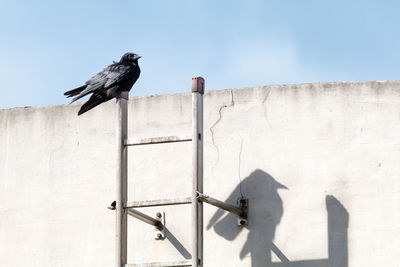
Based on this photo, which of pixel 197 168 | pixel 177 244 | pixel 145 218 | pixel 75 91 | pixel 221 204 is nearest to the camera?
pixel 197 168

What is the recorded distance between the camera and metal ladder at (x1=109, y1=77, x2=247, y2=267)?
29.3 ft

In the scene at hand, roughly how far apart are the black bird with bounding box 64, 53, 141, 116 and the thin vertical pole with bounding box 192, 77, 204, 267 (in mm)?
750

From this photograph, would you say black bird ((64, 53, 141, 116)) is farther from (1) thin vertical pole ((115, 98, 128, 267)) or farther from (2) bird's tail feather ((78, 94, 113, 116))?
(1) thin vertical pole ((115, 98, 128, 267))

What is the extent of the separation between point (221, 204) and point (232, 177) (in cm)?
53

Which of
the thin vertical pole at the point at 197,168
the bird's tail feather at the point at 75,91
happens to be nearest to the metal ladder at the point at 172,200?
the thin vertical pole at the point at 197,168

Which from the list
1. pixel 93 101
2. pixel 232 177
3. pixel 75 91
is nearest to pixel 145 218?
pixel 232 177

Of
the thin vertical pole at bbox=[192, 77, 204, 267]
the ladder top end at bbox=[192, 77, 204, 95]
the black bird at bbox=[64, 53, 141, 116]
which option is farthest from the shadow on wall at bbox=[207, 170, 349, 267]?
the black bird at bbox=[64, 53, 141, 116]

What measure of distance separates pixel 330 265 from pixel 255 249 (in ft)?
2.02

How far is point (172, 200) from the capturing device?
29.7 ft

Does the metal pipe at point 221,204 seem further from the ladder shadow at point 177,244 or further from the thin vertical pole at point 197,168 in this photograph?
the ladder shadow at point 177,244

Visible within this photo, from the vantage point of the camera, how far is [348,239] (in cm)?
934

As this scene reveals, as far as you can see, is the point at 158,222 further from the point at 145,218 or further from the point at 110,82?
the point at 110,82

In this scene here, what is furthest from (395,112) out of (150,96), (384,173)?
(150,96)

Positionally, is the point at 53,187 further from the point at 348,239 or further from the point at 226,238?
the point at 348,239
